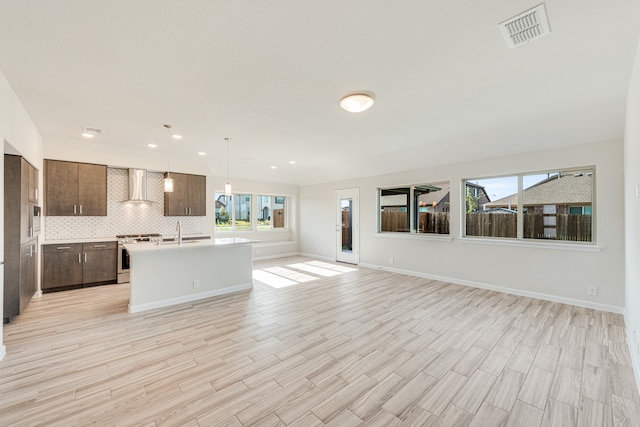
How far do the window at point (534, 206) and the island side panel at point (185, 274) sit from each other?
4.51 meters

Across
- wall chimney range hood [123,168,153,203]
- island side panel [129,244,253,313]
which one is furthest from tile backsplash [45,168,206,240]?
island side panel [129,244,253,313]

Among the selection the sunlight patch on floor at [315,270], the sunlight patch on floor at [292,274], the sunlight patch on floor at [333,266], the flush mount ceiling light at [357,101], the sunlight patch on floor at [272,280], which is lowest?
the sunlight patch on floor at [333,266]

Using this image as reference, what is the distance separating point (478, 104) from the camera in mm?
3250

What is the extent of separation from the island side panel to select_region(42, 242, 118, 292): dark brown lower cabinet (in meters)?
2.09

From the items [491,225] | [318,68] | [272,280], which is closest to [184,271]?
[272,280]

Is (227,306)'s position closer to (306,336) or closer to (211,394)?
(306,336)

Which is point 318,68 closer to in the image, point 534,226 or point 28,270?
point 534,226

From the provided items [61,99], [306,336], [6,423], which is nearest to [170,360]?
[6,423]

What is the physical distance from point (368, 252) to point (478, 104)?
14.9ft

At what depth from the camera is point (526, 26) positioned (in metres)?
1.91

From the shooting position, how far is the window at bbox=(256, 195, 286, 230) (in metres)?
8.63

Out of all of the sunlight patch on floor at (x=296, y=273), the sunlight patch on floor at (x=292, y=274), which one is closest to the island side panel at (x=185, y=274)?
the sunlight patch on floor at (x=296, y=273)

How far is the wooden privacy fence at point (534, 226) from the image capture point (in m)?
4.26

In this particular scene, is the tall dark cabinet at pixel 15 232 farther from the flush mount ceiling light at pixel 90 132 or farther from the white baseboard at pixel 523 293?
the white baseboard at pixel 523 293
